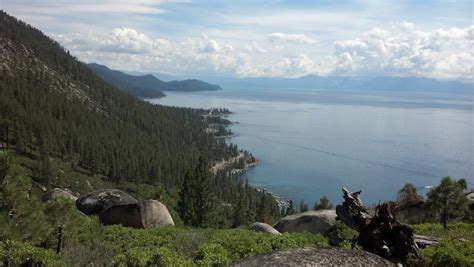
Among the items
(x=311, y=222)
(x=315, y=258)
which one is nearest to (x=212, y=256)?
(x=315, y=258)

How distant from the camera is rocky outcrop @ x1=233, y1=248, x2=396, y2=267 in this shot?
11016mm

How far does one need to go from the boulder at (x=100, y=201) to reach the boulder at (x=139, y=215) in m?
3.63

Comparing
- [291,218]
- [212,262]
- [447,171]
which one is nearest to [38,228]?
[212,262]

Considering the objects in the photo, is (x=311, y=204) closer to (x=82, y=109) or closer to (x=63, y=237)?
(x=82, y=109)

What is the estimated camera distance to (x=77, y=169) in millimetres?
146875

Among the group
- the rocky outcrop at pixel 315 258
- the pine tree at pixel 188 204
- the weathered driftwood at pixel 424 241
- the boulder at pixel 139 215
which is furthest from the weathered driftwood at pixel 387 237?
the pine tree at pixel 188 204

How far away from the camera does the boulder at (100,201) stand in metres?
36.2

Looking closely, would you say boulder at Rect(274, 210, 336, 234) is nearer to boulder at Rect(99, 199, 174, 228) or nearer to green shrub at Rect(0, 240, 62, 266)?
boulder at Rect(99, 199, 174, 228)

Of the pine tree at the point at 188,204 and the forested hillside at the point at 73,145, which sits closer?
the pine tree at the point at 188,204

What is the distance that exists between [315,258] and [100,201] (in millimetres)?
28734

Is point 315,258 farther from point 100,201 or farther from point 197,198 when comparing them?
point 197,198

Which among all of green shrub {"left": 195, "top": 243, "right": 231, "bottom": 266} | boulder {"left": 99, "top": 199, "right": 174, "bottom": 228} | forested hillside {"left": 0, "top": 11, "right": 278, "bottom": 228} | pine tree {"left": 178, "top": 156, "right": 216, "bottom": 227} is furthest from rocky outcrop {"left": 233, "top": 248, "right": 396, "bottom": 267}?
forested hillside {"left": 0, "top": 11, "right": 278, "bottom": 228}

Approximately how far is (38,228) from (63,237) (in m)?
1.29

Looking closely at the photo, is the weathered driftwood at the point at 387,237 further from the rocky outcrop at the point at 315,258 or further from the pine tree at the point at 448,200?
the pine tree at the point at 448,200
